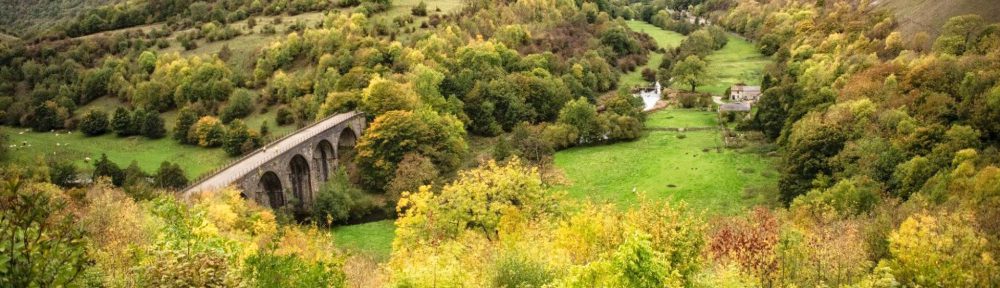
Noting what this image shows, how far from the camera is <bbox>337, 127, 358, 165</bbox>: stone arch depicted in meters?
70.8

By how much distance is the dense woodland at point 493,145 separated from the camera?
64.0 feet

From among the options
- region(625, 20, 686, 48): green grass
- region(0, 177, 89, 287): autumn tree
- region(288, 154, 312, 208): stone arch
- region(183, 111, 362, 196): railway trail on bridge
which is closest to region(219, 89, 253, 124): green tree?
region(183, 111, 362, 196): railway trail on bridge

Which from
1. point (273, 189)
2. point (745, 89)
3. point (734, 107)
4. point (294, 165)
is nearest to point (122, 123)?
point (294, 165)

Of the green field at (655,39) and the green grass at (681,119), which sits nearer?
the green grass at (681,119)

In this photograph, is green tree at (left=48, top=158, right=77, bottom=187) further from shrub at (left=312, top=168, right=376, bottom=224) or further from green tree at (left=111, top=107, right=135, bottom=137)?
shrub at (left=312, top=168, right=376, bottom=224)

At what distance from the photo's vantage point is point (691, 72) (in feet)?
324

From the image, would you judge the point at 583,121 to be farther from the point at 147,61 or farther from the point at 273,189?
the point at 147,61

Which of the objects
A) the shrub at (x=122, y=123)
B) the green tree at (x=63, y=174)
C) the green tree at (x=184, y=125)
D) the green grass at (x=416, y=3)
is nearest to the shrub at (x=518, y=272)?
the green tree at (x=63, y=174)

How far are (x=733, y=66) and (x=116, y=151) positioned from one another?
295 feet

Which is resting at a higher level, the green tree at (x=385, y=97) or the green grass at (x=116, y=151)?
the green tree at (x=385, y=97)

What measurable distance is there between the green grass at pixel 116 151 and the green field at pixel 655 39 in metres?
60.2

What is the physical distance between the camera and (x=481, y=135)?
81.9m

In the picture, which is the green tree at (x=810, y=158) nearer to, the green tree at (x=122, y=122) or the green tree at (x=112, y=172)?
the green tree at (x=112, y=172)

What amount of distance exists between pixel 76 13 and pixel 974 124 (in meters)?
139
